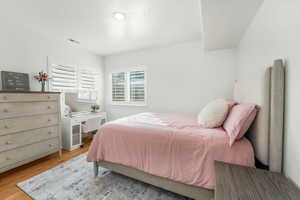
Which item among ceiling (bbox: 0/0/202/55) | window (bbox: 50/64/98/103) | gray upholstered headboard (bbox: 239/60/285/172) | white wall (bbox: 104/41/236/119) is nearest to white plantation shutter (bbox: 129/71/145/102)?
white wall (bbox: 104/41/236/119)

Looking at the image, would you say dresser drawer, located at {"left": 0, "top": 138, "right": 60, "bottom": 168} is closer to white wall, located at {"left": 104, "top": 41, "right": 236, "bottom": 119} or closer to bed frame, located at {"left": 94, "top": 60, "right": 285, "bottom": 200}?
white wall, located at {"left": 104, "top": 41, "right": 236, "bottom": 119}

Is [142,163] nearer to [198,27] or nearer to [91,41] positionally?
[198,27]

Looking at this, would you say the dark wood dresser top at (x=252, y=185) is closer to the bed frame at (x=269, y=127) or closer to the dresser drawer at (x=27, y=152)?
the bed frame at (x=269, y=127)

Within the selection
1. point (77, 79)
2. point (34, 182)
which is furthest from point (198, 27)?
point (34, 182)

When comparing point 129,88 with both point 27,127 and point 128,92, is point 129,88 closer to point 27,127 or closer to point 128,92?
point 128,92

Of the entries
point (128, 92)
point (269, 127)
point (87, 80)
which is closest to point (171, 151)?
point (269, 127)

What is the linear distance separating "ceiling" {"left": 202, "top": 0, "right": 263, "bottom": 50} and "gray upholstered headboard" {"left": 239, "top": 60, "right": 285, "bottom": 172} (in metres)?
0.78

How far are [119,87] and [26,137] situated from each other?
237cm

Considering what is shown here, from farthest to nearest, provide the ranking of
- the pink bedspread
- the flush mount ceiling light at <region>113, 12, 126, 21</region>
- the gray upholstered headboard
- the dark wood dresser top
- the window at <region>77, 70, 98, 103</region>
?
the window at <region>77, 70, 98, 103</region>, the flush mount ceiling light at <region>113, 12, 126, 21</region>, the pink bedspread, the gray upholstered headboard, the dark wood dresser top

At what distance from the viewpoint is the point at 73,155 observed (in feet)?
8.08

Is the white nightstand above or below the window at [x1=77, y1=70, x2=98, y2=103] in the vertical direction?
below

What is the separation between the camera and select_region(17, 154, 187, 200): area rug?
1.46 metres

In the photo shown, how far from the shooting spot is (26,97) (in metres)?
1.91

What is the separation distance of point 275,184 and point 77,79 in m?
3.77
